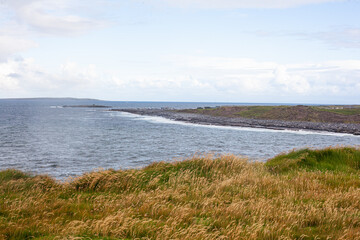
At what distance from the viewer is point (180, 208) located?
344 inches

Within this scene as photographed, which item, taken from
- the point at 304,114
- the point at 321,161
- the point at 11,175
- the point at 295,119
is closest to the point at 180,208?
the point at 11,175

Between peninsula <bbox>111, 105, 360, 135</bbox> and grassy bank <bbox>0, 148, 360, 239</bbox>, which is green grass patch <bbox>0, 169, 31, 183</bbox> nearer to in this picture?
grassy bank <bbox>0, 148, 360, 239</bbox>

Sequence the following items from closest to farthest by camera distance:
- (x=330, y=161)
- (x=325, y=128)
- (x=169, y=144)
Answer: (x=330, y=161) → (x=169, y=144) → (x=325, y=128)

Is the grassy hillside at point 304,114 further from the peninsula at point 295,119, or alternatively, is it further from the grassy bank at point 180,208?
the grassy bank at point 180,208

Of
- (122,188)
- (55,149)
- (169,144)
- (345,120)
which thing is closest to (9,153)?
(55,149)

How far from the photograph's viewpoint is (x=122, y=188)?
12680mm

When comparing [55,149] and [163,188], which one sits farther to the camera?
[55,149]

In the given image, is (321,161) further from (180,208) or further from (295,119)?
(295,119)

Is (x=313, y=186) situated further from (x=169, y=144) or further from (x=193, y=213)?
(x=169, y=144)

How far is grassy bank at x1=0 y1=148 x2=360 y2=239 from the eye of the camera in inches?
283

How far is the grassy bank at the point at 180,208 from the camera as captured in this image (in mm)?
7176

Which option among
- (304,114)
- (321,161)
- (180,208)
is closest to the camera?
(180,208)

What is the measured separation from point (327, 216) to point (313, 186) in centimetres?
396

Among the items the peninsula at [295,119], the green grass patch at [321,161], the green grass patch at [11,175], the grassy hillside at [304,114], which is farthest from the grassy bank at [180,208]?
the grassy hillside at [304,114]
